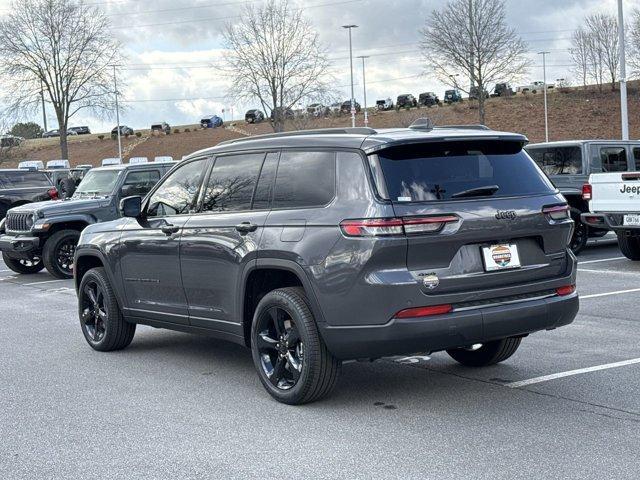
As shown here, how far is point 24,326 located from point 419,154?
19.7 ft

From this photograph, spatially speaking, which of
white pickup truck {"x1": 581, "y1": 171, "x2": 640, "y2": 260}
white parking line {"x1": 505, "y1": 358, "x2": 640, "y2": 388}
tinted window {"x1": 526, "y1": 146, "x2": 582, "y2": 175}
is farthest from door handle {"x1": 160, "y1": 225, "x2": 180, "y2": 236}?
tinted window {"x1": 526, "y1": 146, "x2": 582, "y2": 175}

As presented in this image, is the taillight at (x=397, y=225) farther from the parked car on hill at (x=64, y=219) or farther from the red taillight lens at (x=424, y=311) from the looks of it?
the parked car on hill at (x=64, y=219)

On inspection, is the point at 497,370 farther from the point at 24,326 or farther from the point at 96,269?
the point at 24,326

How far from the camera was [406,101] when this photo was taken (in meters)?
96.6

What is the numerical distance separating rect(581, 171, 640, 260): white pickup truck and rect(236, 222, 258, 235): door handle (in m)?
8.43

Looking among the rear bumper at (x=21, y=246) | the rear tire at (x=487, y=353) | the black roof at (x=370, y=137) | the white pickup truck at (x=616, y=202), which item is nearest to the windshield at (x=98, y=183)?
the rear bumper at (x=21, y=246)

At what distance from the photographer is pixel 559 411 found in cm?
566

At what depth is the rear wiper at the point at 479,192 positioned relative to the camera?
5684 millimetres

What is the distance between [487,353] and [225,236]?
2187 millimetres

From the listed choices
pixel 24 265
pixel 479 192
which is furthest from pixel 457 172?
pixel 24 265

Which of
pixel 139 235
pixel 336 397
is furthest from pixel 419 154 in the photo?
pixel 139 235

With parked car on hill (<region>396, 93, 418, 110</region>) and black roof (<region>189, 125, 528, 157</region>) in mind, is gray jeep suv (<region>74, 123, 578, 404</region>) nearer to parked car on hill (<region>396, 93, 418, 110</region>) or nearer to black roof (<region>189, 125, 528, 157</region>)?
black roof (<region>189, 125, 528, 157</region>)

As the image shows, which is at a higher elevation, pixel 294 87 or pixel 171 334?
pixel 294 87

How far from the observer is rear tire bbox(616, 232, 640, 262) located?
46.1ft
